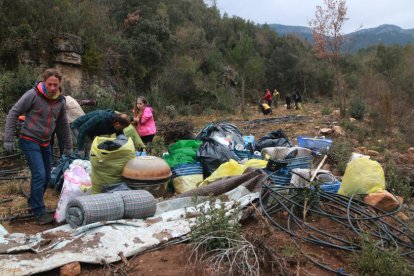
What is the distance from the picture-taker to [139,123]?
248 inches

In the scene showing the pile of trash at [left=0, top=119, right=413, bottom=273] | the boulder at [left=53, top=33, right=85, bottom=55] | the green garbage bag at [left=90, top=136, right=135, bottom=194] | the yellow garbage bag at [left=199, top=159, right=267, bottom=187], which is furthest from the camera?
the boulder at [left=53, top=33, right=85, bottom=55]

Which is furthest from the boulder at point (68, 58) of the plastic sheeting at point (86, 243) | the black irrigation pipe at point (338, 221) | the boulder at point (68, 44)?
the black irrigation pipe at point (338, 221)

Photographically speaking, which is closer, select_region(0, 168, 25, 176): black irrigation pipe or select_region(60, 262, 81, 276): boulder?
select_region(60, 262, 81, 276): boulder

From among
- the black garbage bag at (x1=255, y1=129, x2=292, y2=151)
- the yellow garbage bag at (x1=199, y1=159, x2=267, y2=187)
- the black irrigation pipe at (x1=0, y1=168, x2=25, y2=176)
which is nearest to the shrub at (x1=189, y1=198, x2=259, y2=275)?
the yellow garbage bag at (x1=199, y1=159, x2=267, y2=187)

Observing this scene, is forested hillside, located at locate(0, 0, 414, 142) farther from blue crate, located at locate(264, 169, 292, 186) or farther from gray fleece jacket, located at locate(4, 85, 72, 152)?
blue crate, located at locate(264, 169, 292, 186)

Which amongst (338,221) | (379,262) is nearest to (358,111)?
(338,221)

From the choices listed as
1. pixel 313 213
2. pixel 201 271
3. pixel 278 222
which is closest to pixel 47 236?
pixel 201 271

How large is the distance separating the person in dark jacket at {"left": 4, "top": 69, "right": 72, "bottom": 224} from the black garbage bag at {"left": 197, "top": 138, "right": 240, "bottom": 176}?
6.34 feet

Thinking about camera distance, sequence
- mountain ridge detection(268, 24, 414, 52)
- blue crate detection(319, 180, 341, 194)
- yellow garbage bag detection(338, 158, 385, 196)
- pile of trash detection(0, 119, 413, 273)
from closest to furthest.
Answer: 1. pile of trash detection(0, 119, 413, 273)
2. yellow garbage bag detection(338, 158, 385, 196)
3. blue crate detection(319, 180, 341, 194)
4. mountain ridge detection(268, 24, 414, 52)

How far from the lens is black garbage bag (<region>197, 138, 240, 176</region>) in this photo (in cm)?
519

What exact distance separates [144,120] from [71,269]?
3.68 m

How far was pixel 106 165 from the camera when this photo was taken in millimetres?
4270

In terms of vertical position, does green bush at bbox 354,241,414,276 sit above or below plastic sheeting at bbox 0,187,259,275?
below

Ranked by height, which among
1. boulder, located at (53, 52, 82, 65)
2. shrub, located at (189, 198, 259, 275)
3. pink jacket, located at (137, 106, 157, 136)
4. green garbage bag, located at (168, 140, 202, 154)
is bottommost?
shrub, located at (189, 198, 259, 275)
